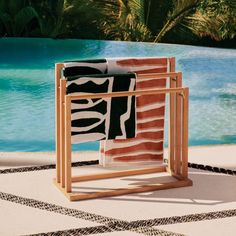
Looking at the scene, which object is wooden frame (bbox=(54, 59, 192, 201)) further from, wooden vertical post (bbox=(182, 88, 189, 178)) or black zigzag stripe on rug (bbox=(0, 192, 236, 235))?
black zigzag stripe on rug (bbox=(0, 192, 236, 235))

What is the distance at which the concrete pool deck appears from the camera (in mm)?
4504

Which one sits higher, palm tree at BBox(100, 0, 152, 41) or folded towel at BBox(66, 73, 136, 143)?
folded towel at BBox(66, 73, 136, 143)

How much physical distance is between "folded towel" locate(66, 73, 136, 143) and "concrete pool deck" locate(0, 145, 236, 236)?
0.46 meters

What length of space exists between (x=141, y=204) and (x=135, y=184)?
45 centimetres

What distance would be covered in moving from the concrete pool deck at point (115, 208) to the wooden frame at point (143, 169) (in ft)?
0.18

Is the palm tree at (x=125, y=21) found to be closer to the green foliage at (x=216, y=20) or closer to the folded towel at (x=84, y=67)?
the green foliage at (x=216, y=20)

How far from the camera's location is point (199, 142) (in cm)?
853

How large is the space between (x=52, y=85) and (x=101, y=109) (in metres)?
6.50

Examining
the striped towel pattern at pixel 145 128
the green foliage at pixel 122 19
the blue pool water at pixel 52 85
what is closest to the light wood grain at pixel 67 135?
the striped towel pattern at pixel 145 128

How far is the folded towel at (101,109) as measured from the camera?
4980 millimetres

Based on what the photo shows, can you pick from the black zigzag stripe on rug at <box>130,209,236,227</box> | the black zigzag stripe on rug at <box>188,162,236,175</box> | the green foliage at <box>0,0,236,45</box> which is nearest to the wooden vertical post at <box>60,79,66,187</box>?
the black zigzag stripe on rug at <box>130,209,236,227</box>

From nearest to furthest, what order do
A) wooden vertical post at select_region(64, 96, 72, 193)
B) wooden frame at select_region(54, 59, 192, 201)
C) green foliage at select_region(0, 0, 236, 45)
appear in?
wooden vertical post at select_region(64, 96, 72, 193)
wooden frame at select_region(54, 59, 192, 201)
green foliage at select_region(0, 0, 236, 45)

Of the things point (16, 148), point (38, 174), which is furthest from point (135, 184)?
point (16, 148)

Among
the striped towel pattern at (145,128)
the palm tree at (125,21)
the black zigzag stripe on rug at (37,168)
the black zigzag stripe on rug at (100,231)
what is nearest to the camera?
the black zigzag stripe on rug at (100,231)
